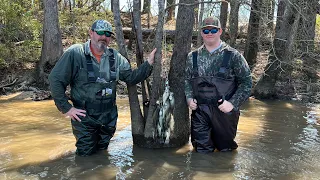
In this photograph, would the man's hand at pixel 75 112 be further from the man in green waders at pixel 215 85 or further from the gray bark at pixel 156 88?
the man in green waders at pixel 215 85

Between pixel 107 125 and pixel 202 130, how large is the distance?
137 cm

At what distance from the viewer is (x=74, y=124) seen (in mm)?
4781

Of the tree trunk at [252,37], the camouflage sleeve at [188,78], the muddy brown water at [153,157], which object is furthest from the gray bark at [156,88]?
the tree trunk at [252,37]

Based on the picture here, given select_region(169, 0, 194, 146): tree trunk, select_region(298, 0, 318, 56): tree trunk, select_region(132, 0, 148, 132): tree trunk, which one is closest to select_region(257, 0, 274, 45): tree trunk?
select_region(298, 0, 318, 56): tree trunk

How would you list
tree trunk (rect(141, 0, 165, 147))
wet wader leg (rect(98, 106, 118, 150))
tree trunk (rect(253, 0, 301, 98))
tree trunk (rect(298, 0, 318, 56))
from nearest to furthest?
wet wader leg (rect(98, 106, 118, 150))
tree trunk (rect(141, 0, 165, 147))
tree trunk (rect(253, 0, 301, 98))
tree trunk (rect(298, 0, 318, 56))

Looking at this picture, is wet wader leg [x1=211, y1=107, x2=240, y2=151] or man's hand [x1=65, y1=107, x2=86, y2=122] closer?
man's hand [x1=65, y1=107, x2=86, y2=122]

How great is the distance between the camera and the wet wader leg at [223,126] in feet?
15.8

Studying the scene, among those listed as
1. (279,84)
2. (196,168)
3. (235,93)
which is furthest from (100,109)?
(279,84)

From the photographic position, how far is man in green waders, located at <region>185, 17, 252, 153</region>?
466 cm

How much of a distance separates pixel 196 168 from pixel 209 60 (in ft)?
4.86

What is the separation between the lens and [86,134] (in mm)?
4777

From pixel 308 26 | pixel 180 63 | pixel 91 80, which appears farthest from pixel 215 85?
pixel 308 26

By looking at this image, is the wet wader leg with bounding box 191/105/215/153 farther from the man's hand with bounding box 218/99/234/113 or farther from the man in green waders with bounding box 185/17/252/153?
the man's hand with bounding box 218/99/234/113

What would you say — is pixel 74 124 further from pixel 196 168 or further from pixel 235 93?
pixel 235 93
